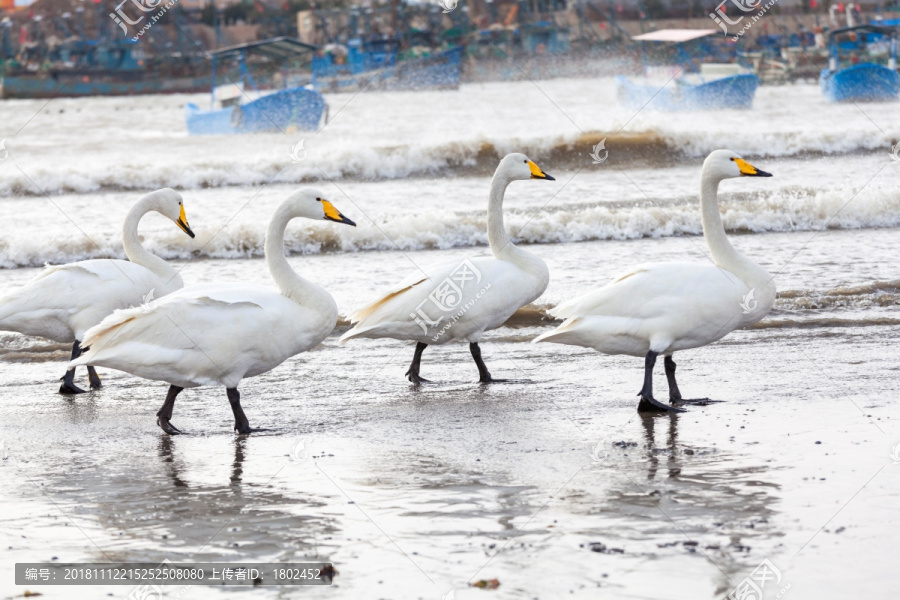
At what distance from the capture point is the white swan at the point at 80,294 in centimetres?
815

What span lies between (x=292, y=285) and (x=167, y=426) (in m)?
1.16

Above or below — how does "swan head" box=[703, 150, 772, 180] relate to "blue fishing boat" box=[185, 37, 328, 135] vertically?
above

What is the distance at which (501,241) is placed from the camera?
856 cm

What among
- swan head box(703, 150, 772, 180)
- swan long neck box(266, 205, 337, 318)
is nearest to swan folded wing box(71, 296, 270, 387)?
swan long neck box(266, 205, 337, 318)

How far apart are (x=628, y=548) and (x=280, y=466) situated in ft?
7.25

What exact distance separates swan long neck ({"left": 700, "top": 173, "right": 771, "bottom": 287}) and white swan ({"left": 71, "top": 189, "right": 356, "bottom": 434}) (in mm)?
2694

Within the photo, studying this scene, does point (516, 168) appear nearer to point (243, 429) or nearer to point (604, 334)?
point (604, 334)

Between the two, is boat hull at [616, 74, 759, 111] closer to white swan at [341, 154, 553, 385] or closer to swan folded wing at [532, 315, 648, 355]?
white swan at [341, 154, 553, 385]

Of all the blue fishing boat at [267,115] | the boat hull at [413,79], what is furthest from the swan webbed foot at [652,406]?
the boat hull at [413,79]

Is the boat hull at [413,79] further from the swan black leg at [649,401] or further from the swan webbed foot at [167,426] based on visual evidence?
the swan black leg at [649,401]

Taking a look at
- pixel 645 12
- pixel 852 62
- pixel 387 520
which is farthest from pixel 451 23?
pixel 387 520

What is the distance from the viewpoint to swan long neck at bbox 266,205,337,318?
6.88 meters

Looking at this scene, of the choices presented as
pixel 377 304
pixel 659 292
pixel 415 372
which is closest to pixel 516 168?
pixel 377 304

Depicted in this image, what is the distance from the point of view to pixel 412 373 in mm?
8086
